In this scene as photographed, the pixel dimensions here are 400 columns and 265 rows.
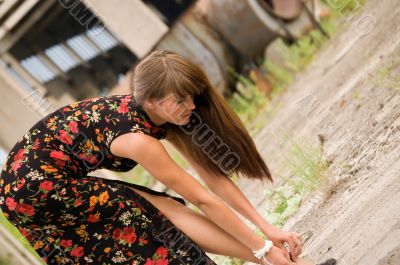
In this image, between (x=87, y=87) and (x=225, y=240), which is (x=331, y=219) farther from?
(x=87, y=87)

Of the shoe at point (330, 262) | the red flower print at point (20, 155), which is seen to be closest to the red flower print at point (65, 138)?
the red flower print at point (20, 155)

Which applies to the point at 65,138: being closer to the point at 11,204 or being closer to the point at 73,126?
the point at 73,126

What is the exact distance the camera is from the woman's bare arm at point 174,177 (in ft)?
8.47

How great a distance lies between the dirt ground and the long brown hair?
501 millimetres

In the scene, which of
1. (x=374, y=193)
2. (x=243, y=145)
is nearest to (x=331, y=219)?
(x=374, y=193)

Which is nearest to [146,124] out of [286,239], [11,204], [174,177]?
[174,177]

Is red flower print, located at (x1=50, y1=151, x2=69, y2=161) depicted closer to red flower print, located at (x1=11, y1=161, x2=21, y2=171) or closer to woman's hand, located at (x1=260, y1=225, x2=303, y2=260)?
red flower print, located at (x1=11, y1=161, x2=21, y2=171)

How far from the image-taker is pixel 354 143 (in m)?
4.24

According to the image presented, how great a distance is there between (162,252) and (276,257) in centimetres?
45

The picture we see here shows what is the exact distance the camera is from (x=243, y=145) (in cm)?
296

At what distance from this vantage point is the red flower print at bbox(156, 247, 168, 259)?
8.96 feet

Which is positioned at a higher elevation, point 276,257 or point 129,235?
point 129,235

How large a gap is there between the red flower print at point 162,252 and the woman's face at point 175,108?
51 cm

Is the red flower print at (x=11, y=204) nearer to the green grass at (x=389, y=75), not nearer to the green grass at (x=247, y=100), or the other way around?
the green grass at (x=389, y=75)
